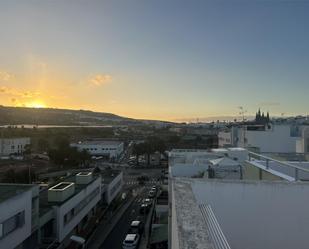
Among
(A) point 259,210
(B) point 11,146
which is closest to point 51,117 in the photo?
(B) point 11,146

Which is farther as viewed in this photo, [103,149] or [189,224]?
[103,149]

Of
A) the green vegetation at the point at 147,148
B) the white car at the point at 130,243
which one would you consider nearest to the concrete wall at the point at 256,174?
the white car at the point at 130,243

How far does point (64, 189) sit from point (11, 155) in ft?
122

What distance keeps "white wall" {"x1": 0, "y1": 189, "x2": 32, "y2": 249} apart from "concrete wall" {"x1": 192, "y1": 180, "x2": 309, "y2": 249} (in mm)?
7269

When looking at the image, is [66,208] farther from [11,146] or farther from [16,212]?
[11,146]

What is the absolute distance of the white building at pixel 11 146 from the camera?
48.3 metres

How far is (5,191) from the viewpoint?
11.0m

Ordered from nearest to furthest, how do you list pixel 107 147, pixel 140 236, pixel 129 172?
pixel 140 236 → pixel 129 172 → pixel 107 147

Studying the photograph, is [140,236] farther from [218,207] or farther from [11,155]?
[11,155]

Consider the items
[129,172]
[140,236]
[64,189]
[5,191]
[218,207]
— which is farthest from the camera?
[129,172]

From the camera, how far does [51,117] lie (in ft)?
442

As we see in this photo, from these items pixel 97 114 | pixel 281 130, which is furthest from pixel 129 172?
pixel 97 114

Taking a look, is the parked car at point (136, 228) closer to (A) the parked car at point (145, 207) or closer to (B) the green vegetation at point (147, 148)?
(A) the parked car at point (145, 207)

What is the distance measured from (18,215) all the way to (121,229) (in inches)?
293
